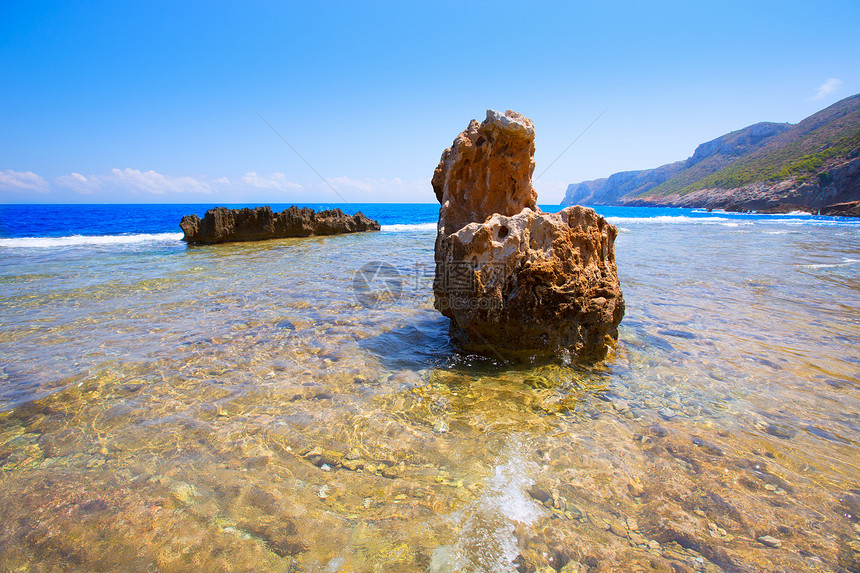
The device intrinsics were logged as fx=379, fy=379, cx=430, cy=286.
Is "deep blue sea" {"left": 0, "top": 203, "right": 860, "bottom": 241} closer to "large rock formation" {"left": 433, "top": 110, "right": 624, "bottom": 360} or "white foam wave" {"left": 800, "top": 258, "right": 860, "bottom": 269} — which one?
"large rock formation" {"left": 433, "top": 110, "right": 624, "bottom": 360}

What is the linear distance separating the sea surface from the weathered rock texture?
1637cm

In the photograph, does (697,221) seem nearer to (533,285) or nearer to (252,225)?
(252,225)

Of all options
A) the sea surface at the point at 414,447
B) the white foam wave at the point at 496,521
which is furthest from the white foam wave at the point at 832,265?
the white foam wave at the point at 496,521

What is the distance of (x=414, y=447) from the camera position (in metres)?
3.17

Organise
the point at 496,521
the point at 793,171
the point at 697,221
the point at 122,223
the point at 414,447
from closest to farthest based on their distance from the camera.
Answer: the point at 496,521, the point at 414,447, the point at 122,223, the point at 697,221, the point at 793,171

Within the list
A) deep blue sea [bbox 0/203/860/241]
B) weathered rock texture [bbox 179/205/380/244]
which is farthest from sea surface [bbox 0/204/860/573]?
deep blue sea [bbox 0/203/860/241]

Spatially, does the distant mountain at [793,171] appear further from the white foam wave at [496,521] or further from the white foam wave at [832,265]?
the white foam wave at [496,521]

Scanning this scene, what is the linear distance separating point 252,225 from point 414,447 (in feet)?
76.0

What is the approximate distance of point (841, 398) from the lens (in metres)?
3.97

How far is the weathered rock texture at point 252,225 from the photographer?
70.7ft

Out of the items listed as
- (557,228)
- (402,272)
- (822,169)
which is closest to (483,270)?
(557,228)

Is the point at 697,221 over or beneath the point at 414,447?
over

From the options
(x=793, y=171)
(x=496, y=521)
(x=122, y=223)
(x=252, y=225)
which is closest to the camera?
(x=496, y=521)

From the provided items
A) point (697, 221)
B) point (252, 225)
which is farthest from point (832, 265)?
Answer: point (697, 221)
